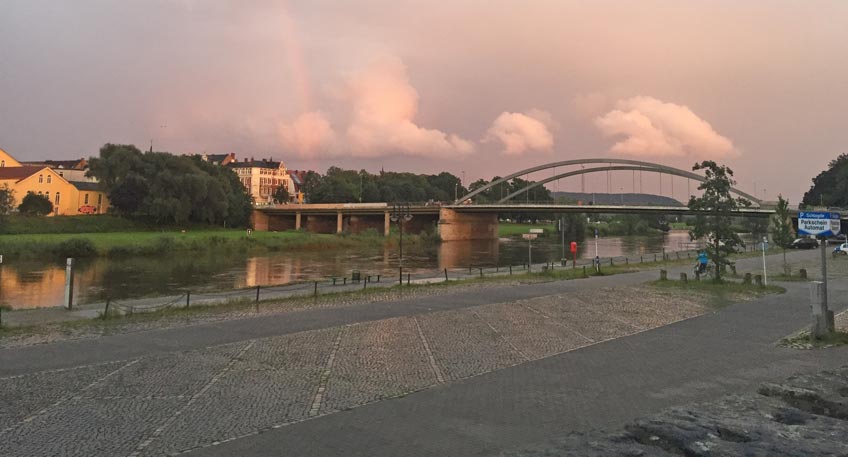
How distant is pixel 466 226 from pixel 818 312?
83986 millimetres

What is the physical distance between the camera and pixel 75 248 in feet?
158

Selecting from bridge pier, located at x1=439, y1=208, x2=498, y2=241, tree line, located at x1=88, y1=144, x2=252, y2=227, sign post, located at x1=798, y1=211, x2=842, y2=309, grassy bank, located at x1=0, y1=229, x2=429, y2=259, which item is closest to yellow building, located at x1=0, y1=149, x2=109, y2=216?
tree line, located at x1=88, y1=144, x2=252, y2=227

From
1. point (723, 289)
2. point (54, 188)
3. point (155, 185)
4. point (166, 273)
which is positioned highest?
point (54, 188)

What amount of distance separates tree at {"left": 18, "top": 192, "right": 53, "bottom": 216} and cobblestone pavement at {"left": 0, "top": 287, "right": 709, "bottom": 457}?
73.9 m

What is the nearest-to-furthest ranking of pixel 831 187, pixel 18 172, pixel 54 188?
pixel 54 188 → pixel 18 172 → pixel 831 187

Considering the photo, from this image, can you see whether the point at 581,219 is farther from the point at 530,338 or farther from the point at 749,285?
the point at 530,338

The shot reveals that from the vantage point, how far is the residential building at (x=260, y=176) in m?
159

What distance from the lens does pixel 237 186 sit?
9688 cm

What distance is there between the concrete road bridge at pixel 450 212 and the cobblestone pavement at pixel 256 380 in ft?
223

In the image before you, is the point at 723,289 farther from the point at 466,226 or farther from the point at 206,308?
A: the point at 466,226

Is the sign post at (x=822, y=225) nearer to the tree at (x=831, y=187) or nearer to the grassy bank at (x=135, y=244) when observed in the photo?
the grassy bank at (x=135, y=244)

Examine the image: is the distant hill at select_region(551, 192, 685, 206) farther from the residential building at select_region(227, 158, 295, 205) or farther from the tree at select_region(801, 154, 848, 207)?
the residential building at select_region(227, 158, 295, 205)

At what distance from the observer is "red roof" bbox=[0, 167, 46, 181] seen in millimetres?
78688

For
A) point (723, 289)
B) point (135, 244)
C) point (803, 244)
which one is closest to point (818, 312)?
point (723, 289)
